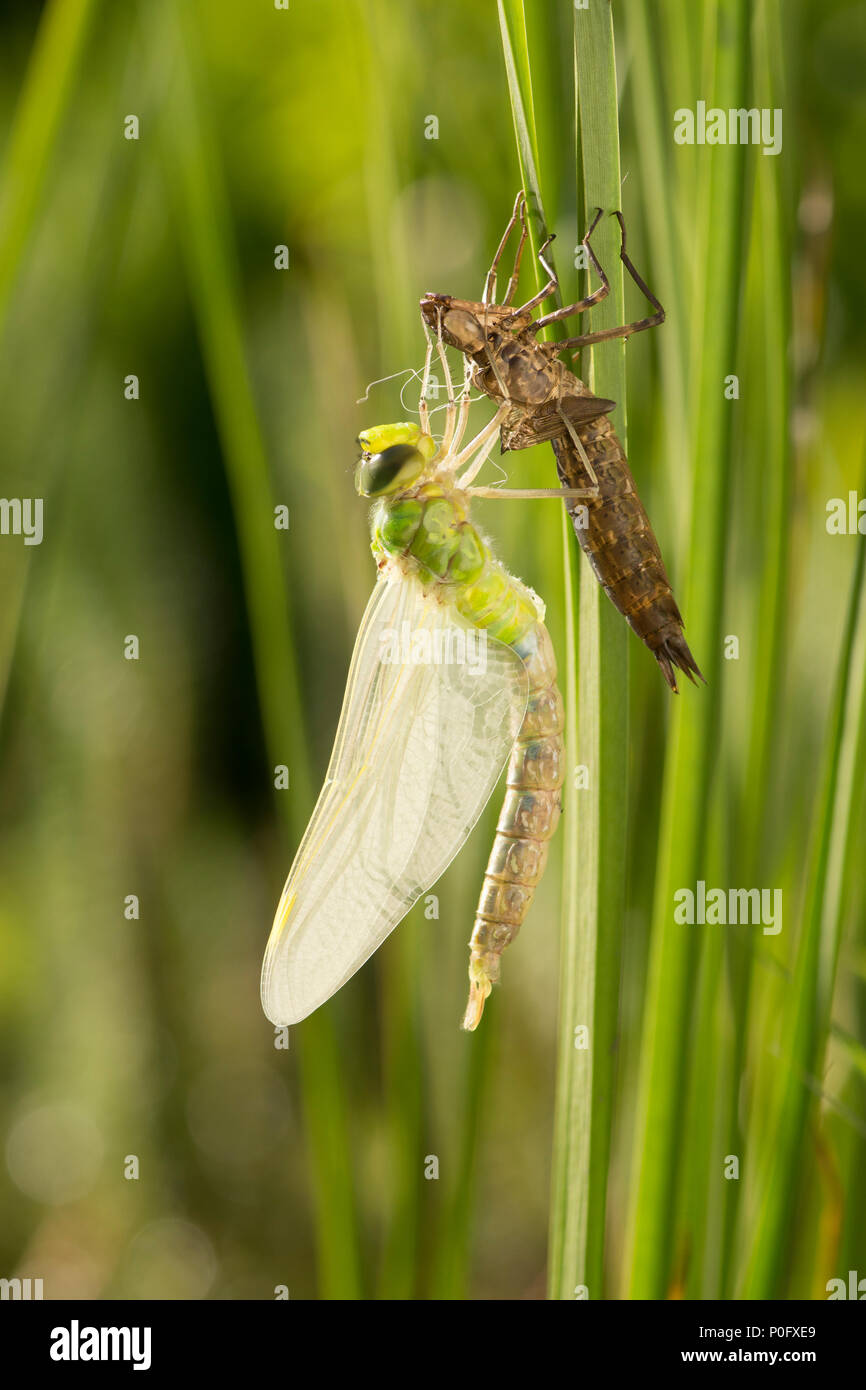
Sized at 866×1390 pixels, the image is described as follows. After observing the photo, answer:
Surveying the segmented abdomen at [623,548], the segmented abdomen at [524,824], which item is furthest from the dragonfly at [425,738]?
the segmented abdomen at [623,548]

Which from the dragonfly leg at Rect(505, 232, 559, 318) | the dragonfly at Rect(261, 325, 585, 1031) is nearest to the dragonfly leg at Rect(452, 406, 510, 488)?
the dragonfly at Rect(261, 325, 585, 1031)

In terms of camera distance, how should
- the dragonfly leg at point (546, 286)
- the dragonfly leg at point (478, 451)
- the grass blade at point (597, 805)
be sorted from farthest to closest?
the dragonfly leg at point (478, 451), the dragonfly leg at point (546, 286), the grass blade at point (597, 805)

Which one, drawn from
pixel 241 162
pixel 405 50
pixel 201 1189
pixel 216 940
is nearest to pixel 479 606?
pixel 405 50

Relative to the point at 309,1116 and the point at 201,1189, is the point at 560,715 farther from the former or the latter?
the point at 201,1189

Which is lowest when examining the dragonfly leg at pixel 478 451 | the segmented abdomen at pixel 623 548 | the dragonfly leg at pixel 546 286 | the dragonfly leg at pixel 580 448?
the segmented abdomen at pixel 623 548

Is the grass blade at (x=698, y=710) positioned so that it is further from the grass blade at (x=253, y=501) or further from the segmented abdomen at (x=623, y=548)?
the grass blade at (x=253, y=501)

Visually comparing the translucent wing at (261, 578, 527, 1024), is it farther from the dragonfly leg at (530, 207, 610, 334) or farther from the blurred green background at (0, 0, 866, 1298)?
the dragonfly leg at (530, 207, 610, 334)

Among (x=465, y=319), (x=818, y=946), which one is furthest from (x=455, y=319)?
(x=818, y=946)
